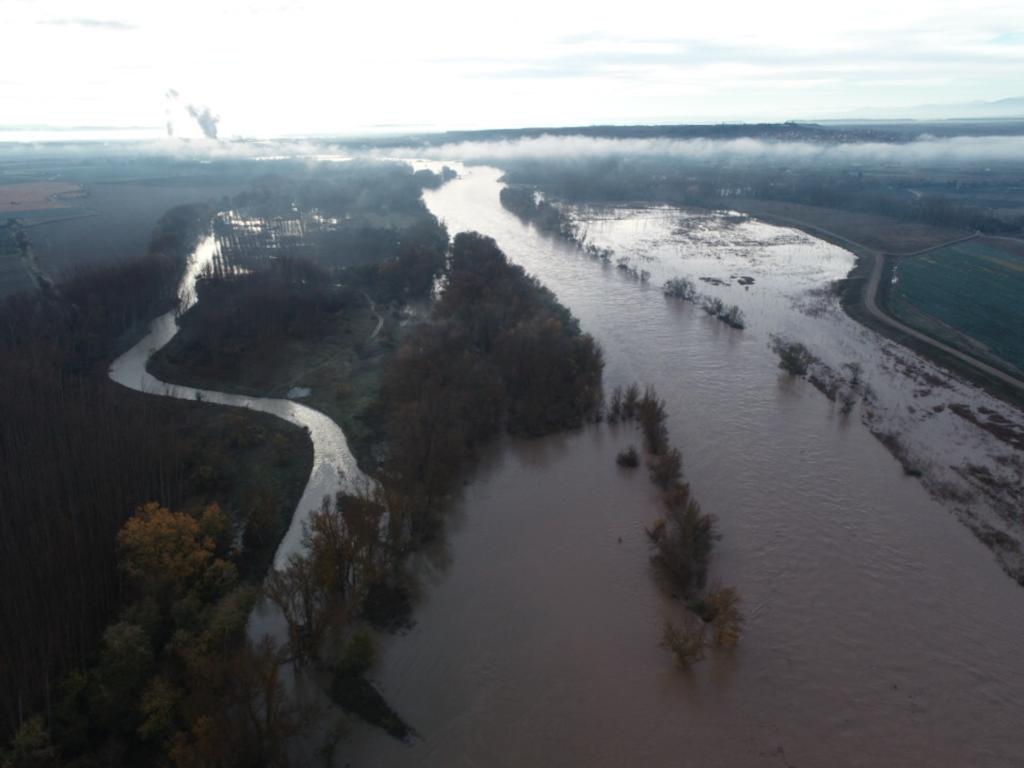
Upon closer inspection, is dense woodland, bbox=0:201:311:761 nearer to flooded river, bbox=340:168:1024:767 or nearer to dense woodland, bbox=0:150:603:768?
dense woodland, bbox=0:150:603:768

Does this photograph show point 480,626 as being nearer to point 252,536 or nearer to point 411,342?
point 252,536

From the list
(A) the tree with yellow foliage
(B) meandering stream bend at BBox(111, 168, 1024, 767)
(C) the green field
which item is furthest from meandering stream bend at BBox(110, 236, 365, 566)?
(C) the green field

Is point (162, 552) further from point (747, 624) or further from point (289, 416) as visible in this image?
point (747, 624)

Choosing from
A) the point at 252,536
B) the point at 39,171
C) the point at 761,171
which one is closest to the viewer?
the point at 252,536

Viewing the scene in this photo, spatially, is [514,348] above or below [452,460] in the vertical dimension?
above

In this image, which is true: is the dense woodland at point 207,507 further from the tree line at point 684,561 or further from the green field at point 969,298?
the green field at point 969,298

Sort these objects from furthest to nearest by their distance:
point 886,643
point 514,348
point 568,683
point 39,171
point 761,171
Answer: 1. point 39,171
2. point 761,171
3. point 514,348
4. point 886,643
5. point 568,683

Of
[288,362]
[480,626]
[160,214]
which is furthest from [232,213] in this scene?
[480,626]
